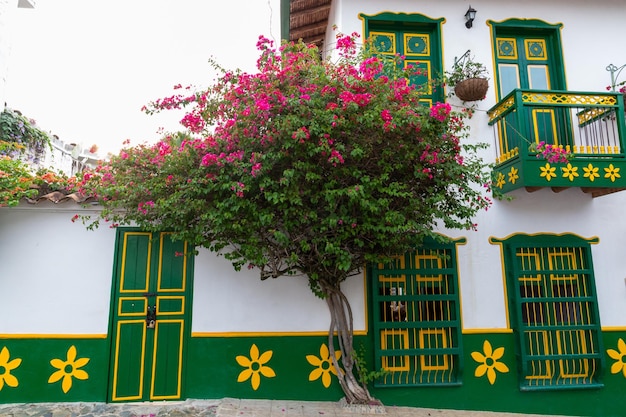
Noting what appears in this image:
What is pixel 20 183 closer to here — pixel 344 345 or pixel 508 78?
pixel 344 345

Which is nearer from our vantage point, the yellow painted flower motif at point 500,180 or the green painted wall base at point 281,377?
the green painted wall base at point 281,377

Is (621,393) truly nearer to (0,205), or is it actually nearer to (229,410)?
(229,410)

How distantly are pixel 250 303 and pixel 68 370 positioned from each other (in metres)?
2.33

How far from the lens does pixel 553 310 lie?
5.55m

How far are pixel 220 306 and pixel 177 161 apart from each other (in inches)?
77.5

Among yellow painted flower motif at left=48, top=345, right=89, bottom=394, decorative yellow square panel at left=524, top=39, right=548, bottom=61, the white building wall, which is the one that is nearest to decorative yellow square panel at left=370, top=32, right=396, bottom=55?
decorative yellow square panel at left=524, top=39, right=548, bottom=61

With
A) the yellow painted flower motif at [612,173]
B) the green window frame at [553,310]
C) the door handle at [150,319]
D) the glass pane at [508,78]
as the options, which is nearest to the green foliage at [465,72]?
the glass pane at [508,78]

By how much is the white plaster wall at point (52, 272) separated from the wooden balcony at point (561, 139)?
16.6ft

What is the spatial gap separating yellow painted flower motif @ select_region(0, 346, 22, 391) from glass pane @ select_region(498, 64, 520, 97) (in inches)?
300

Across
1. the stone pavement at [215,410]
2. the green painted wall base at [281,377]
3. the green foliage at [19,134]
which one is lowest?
the stone pavement at [215,410]

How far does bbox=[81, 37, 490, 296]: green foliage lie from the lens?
4.07 meters

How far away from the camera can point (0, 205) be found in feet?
15.4

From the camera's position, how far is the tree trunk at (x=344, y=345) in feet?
16.4

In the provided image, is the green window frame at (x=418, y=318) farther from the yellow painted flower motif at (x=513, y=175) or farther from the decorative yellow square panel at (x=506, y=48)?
the decorative yellow square panel at (x=506, y=48)
